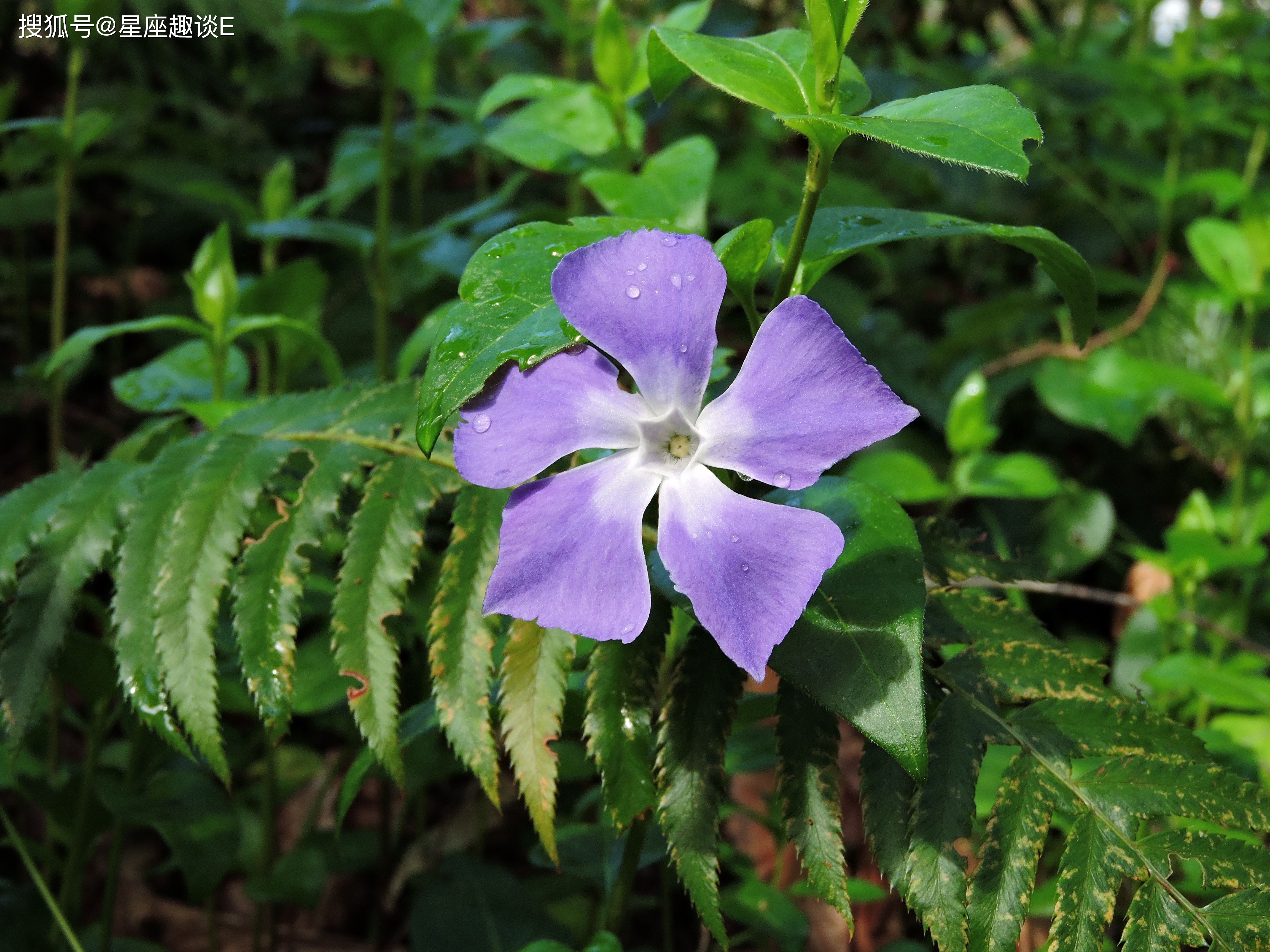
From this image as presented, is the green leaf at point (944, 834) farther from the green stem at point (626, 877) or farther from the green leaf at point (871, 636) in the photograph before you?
the green stem at point (626, 877)

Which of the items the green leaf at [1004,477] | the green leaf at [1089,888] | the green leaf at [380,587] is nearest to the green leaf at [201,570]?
the green leaf at [380,587]

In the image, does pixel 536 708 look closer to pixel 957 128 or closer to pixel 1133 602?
pixel 957 128

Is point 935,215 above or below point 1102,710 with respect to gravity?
above

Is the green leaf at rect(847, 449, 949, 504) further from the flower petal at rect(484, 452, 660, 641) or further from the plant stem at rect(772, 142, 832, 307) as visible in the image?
the flower petal at rect(484, 452, 660, 641)

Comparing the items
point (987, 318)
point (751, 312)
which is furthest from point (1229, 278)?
point (751, 312)

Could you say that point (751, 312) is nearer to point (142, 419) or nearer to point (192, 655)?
point (192, 655)

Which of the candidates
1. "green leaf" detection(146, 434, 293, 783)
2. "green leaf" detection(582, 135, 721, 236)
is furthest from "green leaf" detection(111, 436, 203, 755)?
"green leaf" detection(582, 135, 721, 236)
